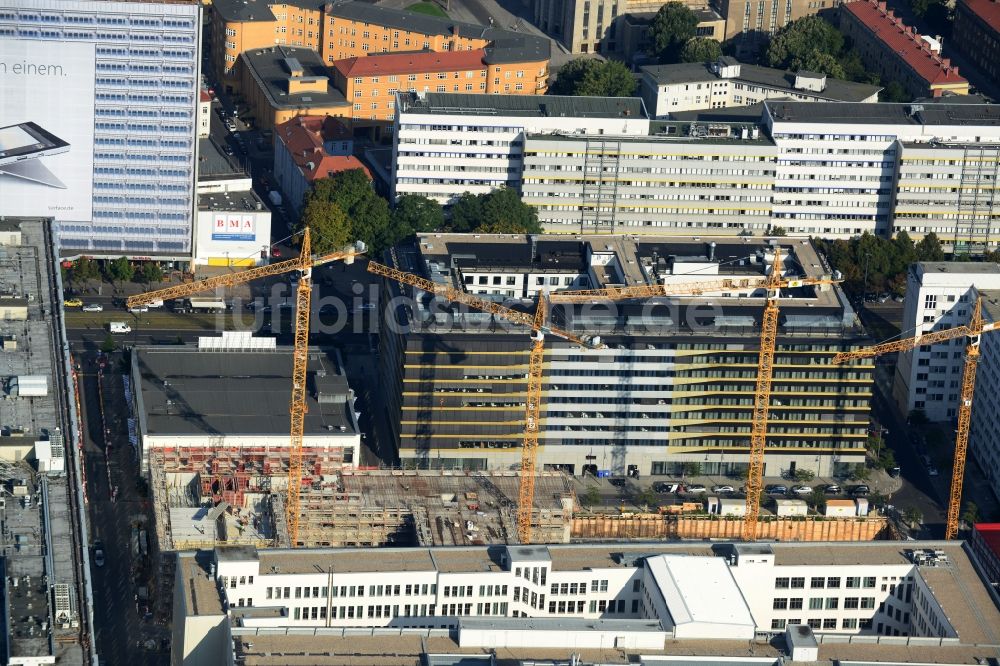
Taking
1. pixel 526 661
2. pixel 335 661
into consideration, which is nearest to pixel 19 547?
pixel 335 661

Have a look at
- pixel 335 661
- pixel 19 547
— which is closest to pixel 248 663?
pixel 335 661

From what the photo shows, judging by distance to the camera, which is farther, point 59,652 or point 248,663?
point 248,663

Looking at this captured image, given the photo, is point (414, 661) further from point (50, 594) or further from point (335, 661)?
point (50, 594)

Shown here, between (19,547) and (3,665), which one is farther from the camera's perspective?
(19,547)

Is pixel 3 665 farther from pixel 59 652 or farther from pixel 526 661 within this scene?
pixel 526 661

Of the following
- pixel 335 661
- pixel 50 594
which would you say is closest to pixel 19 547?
pixel 50 594

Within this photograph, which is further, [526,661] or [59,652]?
[526,661]

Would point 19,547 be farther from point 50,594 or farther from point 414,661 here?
point 414,661
